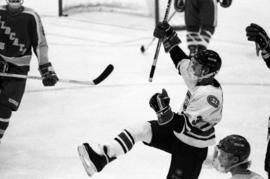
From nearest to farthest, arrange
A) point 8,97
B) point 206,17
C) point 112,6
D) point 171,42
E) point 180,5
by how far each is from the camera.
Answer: point 171,42, point 8,97, point 206,17, point 180,5, point 112,6

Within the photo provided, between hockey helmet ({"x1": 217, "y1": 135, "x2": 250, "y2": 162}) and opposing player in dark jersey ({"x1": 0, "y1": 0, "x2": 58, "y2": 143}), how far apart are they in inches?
65.1

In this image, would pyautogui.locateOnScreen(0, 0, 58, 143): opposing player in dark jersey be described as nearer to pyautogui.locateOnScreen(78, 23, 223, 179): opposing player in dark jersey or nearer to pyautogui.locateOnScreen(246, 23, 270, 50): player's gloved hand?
pyautogui.locateOnScreen(78, 23, 223, 179): opposing player in dark jersey

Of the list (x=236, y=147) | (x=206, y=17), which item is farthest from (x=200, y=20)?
(x=236, y=147)

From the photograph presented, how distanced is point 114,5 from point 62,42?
137 cm

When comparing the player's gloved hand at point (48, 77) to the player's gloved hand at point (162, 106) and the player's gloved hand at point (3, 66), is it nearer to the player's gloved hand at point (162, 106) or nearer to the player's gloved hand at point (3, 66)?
the player's gloved hand at point (3, 66)

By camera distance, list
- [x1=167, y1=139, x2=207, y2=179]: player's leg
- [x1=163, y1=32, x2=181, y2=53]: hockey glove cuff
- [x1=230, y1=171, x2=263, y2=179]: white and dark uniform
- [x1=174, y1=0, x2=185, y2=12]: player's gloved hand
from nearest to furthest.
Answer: [x1=230, y1=171, x2=263, y2=179]: white and dark uniform < [x1=167, y1=139, x2=207, y2=179]: player's leg < [x1=163, y1=32, x2=181, y2=53]: hockey glove cuff < [x1=174, y1=0, x2=185, y2=12]: player's gloved hand

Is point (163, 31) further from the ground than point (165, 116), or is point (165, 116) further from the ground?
point (163, 31)

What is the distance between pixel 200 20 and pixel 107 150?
9.96 feet

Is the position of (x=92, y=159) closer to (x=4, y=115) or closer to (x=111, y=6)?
(x=4, y=115)

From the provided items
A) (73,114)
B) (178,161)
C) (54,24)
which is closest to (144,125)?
(178,161)

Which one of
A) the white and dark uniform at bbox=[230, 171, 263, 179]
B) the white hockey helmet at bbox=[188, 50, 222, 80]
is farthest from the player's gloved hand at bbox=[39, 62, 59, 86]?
the white and dark uniform at bbox=[230, 171, 263, 179]

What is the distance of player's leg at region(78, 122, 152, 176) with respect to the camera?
9.84 feet

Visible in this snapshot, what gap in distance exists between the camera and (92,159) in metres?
3.00

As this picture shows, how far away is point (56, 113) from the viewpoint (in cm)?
495
